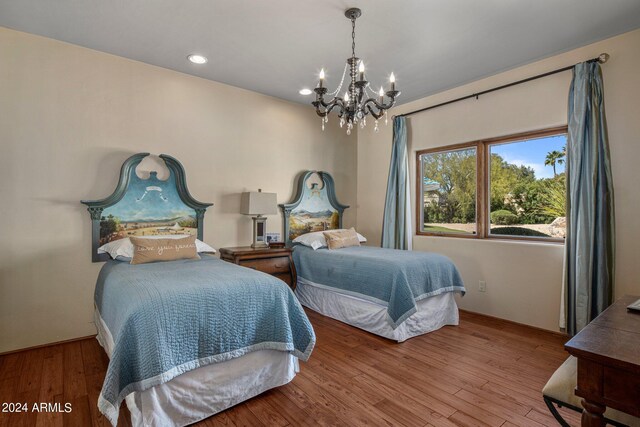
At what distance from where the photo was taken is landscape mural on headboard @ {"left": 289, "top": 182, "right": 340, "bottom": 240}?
14.6 ft

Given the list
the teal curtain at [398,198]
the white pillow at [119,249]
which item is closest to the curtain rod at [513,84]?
the teal curtain at [398,198]

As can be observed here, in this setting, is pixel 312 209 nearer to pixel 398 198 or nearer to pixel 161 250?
pixel 398 198

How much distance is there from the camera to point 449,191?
419 centimetres

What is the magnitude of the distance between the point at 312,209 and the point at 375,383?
2715mm

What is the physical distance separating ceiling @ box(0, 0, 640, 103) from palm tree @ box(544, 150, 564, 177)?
0.96 metres

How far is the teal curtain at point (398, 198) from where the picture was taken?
4359 mm

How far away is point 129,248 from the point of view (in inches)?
113

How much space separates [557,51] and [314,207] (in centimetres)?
316

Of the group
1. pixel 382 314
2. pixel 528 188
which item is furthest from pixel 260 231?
pixel 528 188

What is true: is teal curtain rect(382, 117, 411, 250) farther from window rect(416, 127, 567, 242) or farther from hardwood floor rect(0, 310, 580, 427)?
hardwood floor rect(0, 310, 580, 427)

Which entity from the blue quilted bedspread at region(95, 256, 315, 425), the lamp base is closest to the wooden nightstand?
the lamp base

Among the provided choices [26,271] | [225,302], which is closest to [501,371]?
[225,302]

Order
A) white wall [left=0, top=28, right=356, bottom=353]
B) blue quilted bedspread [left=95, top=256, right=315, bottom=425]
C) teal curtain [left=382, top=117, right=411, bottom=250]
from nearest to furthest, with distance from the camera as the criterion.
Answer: blue quilted bedspread [left=95, top=256, right=315, bottom=425], white wall [left=0, top=28, right=356, bottom=353], teal curtain [left=382, top=117, right=411, bottom=250]

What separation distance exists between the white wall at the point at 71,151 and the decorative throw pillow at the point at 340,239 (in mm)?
1208
